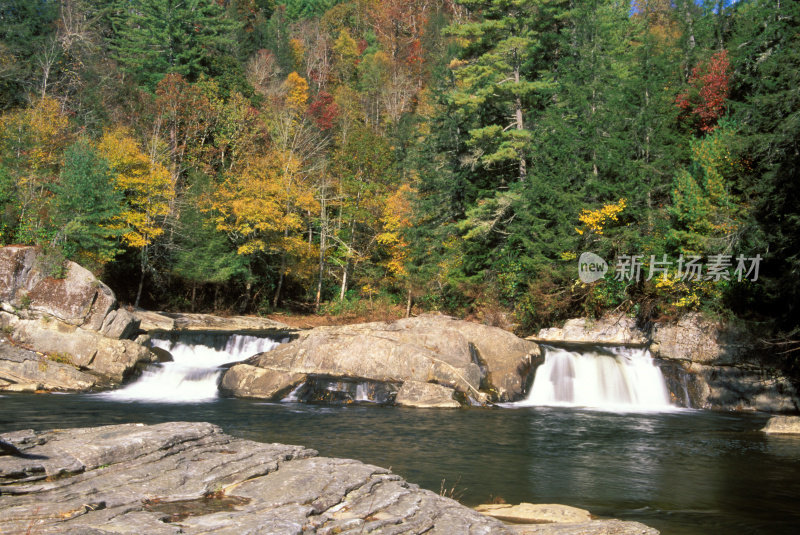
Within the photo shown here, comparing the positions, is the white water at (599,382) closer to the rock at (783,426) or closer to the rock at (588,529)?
the rock at (783,426)

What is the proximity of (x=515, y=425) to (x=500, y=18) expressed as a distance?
23453 millimetres

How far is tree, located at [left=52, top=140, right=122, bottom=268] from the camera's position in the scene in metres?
25.8

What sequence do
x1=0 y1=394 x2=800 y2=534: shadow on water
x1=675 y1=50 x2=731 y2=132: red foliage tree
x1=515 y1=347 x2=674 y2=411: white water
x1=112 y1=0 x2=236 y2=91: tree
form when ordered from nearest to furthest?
x1=0 y1=394 x2=800 y2=534: shadow on water
x1=515 y1=347 x2=674 y2=411: white water
x1=675 y1=50 x2=731 y2=132: red foliage tree
x1=112 y1=0 x2=236 y2=91: tree

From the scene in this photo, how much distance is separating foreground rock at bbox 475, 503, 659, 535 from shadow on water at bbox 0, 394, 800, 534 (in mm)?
862

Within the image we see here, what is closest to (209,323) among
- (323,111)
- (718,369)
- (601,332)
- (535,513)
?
(601,332)

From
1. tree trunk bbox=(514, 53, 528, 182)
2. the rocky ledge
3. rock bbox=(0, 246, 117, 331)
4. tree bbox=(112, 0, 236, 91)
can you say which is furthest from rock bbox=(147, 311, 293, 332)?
tree bbox=(112, 0, 236, 91)

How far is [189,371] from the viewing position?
21.1 m

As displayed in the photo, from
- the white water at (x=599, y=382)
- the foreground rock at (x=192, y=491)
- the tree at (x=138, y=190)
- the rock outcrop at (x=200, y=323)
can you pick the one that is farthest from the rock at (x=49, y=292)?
the white water at (x=599, y=382)

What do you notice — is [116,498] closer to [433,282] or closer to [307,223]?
[433,282]

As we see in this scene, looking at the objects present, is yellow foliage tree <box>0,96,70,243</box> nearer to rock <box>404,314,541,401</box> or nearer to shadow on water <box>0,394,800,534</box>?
shadow on water <box>0,394,800,534</box>

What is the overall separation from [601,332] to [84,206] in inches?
875

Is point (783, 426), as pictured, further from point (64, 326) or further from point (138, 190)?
point (138, 190)

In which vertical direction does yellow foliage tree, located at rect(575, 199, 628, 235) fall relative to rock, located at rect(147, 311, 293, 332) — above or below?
above

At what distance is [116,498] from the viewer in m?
6.36
